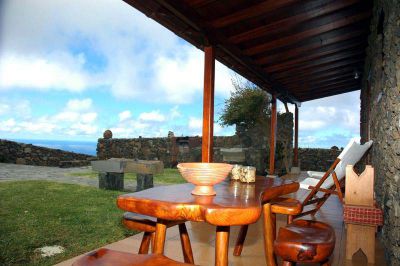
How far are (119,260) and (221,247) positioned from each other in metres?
0.46

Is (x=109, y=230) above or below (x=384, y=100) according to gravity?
below

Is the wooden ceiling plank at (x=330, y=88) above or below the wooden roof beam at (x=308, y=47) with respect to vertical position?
above

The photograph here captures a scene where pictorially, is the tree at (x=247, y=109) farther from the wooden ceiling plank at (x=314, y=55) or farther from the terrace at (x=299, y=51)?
the wooden ceiling plank at (x=314, y=55)

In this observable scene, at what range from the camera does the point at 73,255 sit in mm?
2598

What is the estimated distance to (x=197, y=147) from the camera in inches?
452

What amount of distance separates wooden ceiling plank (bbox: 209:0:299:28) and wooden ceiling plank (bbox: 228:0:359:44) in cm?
39

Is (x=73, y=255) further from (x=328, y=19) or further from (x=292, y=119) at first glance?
(x=292, y=119)

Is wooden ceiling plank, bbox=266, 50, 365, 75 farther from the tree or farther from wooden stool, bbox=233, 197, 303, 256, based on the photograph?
the tree

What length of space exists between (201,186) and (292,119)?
9553 mm

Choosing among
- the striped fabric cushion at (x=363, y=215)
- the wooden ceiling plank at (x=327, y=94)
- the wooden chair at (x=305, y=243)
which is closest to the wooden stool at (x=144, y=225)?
the wooden chair at (x=305, y=243)

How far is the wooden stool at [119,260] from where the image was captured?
115cm

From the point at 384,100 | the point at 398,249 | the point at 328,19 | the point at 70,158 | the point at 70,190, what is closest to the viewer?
the point at 398,249

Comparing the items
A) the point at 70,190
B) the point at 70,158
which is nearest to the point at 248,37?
the point at 70,190

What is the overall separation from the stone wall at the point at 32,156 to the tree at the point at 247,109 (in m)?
6.10
